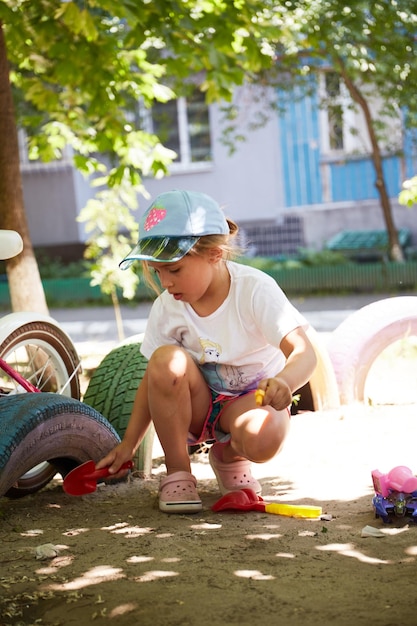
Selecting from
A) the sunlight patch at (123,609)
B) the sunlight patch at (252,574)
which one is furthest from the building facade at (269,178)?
the sunlight patch at (123,609)

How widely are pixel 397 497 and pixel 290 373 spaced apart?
0.55m

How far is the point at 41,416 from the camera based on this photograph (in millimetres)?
3193

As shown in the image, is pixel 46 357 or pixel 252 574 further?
pixel 46 357

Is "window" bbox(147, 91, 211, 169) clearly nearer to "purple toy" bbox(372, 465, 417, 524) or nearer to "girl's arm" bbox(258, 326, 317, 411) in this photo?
"girl's arm" bbox(258, 326, 317, 411)

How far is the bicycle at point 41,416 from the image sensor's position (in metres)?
3.10

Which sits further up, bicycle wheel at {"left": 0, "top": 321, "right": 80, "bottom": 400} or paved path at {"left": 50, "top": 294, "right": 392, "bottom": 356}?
bicycle wheel at {"left": 0, "top": 321, "right": 80, "bottom": 400}

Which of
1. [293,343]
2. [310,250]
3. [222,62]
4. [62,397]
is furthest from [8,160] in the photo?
[310,250]

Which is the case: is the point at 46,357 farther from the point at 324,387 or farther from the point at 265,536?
the point at 265,536

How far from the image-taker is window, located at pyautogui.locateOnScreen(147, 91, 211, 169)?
57.4 ft

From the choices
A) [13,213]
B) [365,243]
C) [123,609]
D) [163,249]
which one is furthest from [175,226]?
[365,243]

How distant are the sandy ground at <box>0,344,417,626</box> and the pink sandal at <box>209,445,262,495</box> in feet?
0.28

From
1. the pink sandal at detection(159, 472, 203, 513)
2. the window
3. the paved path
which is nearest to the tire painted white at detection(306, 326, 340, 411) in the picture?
the pink sandal at detection(159, 472, 203, 513)

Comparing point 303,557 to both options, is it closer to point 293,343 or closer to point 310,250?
point 293,343

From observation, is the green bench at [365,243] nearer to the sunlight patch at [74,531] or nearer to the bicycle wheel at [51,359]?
the bicycle wheel at [51,359]
